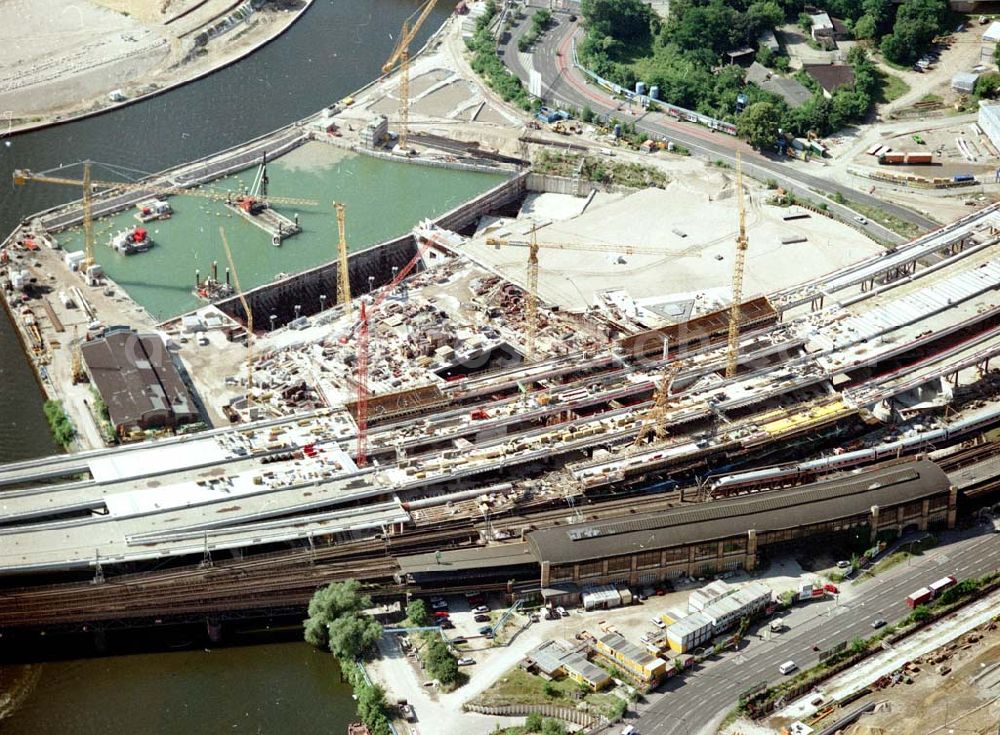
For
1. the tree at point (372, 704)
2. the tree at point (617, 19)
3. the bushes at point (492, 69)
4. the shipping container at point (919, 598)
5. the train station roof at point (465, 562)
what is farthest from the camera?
the tree at point (617, 19)

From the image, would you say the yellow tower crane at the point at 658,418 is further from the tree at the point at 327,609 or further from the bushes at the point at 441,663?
the tree at the point at 327,609

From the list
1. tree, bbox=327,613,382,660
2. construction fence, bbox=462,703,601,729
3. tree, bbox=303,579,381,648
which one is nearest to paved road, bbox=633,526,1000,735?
construction fence, bbox=462,703,601,729

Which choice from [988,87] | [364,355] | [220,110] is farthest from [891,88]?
[364,355]

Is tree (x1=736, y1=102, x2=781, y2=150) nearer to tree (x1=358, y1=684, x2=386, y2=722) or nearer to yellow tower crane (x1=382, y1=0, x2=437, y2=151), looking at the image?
yellow tower crane (x1=382, y1=0, x2=437, y2=151)

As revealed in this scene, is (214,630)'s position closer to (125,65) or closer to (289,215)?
(289,215)

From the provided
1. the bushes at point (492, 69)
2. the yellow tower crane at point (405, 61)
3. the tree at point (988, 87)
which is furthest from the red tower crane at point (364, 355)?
the tree at point (988, 87)

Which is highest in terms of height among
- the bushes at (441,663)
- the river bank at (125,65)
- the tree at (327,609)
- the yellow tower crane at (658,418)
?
the river bank at (125,65)
